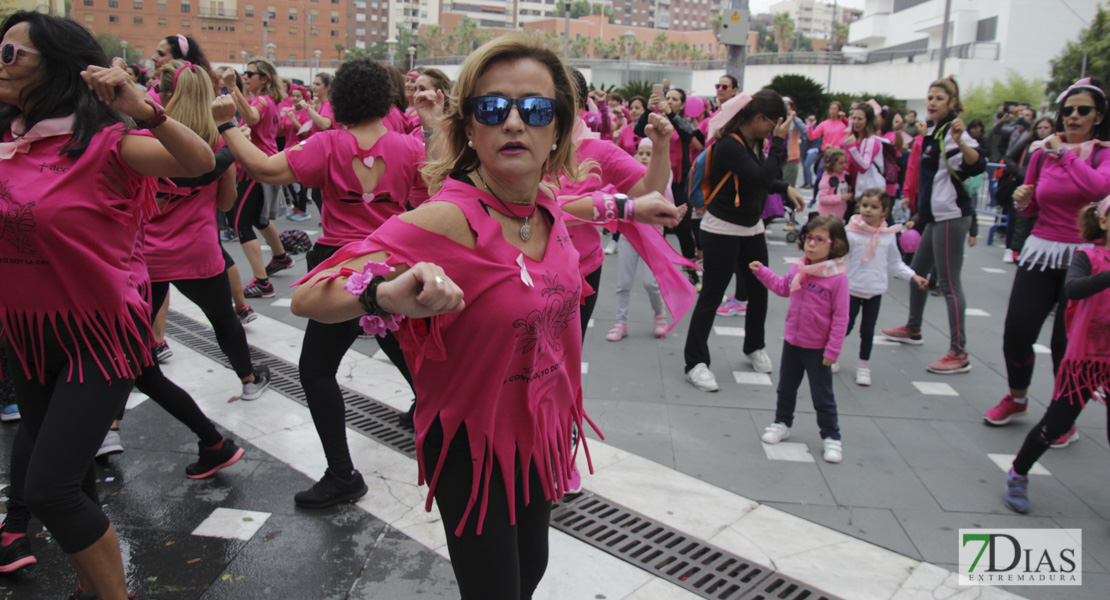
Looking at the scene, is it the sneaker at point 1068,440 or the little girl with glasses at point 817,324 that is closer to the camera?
the little girl with glasses at point 817,324

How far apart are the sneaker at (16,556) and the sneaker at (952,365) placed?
581 cm

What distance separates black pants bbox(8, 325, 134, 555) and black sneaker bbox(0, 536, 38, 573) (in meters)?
0.78

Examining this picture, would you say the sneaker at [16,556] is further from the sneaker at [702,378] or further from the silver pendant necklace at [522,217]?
the sneaker at [702,378]

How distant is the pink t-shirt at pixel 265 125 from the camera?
8555 millimetres

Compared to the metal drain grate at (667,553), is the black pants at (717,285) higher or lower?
higher

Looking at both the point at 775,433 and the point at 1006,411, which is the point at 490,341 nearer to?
the point at 775,433

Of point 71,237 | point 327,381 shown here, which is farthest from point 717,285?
point 71,237

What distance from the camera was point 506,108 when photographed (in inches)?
76.1

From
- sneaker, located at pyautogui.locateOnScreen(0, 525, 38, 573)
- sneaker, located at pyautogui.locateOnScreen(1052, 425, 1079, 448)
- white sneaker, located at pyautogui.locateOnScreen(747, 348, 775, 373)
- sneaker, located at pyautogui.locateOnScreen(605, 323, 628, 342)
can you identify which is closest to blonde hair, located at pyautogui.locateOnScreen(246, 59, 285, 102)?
sneaker, located at pyautogui.locateOnScreen(605, 323, 628, 342)

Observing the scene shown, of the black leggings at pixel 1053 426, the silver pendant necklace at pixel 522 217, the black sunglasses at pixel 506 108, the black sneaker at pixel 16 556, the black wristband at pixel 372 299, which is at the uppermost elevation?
the black sunglasses at pixel 506 108

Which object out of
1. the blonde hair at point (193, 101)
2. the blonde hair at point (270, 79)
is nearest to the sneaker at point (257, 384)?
the blonde hair at point (193, 101)

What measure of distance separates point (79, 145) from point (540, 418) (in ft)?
5.86

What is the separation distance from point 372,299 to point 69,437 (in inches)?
58.8

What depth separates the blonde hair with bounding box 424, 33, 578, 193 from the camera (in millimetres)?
1992
